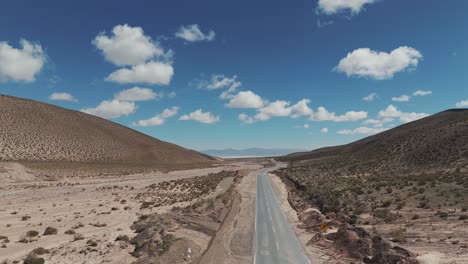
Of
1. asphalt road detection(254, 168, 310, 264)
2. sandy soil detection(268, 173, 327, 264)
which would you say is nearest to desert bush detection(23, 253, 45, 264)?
asphalt road detection(254, 168, 310, 264)

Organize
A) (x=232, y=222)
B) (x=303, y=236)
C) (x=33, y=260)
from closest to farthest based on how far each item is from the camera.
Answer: (x=33, y=260), (x=303, y=236), (x=232, y=222)

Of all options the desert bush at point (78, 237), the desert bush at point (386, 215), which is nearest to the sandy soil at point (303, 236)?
the desert bush at point (386, 215)

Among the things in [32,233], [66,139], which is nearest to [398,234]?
[32,233]

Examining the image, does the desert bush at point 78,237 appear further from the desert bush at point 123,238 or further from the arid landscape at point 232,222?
the desert bush at point 123,238

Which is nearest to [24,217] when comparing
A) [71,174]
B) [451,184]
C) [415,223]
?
[415,223]

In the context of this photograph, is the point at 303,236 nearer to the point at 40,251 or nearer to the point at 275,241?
the point at 275,241

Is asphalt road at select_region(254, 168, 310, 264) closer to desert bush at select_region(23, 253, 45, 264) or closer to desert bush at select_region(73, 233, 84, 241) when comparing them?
desert bush at select_region(23, 253, 45, 264)
